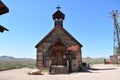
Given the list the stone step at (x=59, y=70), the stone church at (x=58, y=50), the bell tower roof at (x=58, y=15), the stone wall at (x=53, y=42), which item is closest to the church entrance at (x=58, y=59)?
the stone church at (x=58, y=50)

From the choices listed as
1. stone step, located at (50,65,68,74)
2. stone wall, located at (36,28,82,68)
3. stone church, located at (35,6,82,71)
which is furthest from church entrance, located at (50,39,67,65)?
stone step, located at (50,65,68,74)

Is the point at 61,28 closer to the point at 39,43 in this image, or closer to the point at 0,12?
the point at 39,43

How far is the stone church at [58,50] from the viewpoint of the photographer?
3209cm

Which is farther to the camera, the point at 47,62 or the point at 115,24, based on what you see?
the point at 115,24

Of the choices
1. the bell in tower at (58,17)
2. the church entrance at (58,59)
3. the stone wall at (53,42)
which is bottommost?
the church entrance at (58,59)

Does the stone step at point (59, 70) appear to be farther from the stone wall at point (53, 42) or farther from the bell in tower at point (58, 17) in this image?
the bell in tower at point (58, 17)

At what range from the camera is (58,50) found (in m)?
31.9

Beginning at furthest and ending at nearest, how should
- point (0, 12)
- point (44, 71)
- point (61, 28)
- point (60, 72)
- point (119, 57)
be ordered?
1. point (119, 57)
2. point (61, 28)
3. point (44, 71)
4. point (60, 72)
5. point (0, 12)

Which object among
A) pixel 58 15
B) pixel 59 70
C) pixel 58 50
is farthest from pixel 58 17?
pixel 59 70

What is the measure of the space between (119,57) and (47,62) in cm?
2965

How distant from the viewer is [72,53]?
32.5m

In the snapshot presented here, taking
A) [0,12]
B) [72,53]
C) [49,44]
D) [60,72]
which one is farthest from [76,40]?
[0,12]

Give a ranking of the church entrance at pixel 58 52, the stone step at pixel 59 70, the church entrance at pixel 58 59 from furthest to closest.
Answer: the church entrance at pixel 58 59 < the church entrance at pixel 58 52 < the stone step at pixel 59 70

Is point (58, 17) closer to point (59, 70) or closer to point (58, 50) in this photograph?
point (58, 50)
